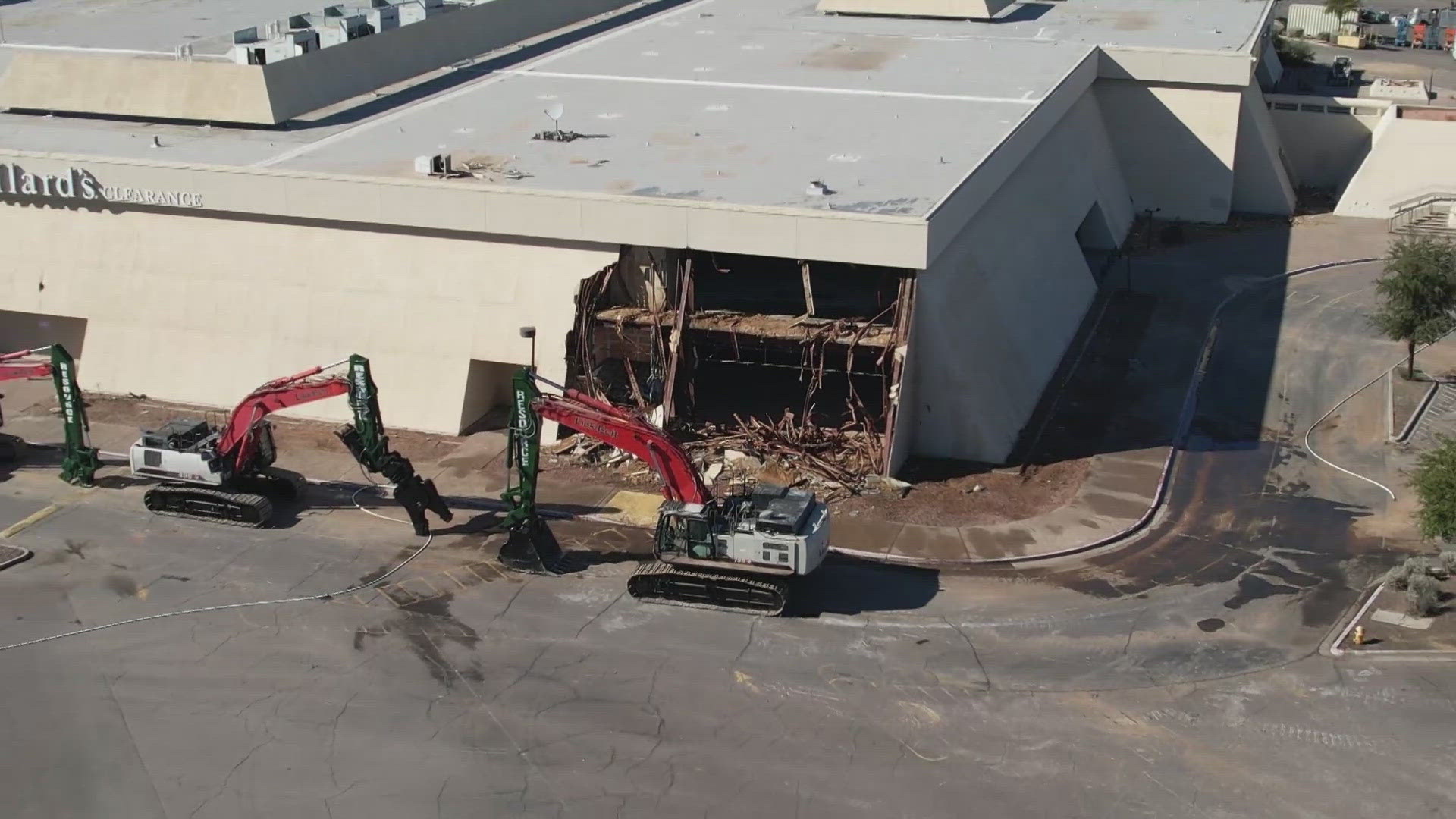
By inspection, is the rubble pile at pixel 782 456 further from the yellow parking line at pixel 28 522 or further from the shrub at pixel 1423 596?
the yellow parking line at pixel 28 522

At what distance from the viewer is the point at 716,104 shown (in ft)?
139

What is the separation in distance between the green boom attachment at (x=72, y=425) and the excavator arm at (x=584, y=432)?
9611 mm

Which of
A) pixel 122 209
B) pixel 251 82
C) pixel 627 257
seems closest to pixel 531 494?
pixel 627 257

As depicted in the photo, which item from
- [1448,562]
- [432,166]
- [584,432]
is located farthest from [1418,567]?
[432,166]

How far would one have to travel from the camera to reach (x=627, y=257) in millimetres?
33031

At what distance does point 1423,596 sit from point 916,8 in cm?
3500

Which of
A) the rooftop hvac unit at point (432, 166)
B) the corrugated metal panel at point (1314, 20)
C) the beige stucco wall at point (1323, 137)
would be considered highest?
the corrugated metal panel at point (1314, 20)

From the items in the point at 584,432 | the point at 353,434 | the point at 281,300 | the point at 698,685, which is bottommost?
the point at 698,685

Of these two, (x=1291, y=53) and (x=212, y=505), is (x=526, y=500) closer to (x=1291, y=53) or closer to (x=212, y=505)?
(x=212, y=505)

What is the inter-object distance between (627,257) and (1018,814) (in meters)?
16.6

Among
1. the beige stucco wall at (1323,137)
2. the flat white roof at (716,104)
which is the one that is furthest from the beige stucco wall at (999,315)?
the beige stucco wall at (1323,137)

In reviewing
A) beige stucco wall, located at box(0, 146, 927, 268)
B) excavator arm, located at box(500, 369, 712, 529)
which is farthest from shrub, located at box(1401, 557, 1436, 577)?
excavator arm, located at box(500, 369, 712, 529)

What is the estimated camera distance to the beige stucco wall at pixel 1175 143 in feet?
163

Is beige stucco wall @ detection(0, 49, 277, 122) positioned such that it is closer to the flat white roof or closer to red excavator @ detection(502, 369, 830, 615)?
the flat white roof
